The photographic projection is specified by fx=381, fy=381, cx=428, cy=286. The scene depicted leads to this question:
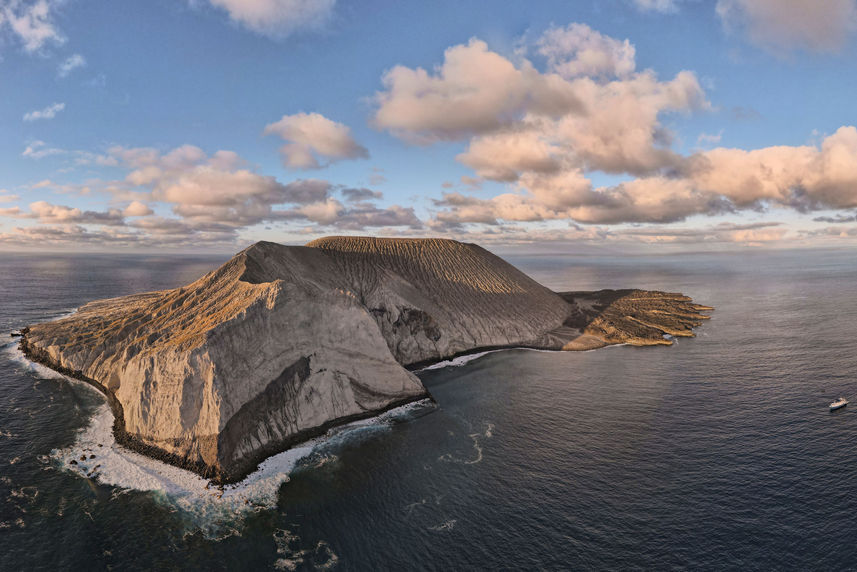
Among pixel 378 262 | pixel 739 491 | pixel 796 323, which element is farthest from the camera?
pixel 796 323

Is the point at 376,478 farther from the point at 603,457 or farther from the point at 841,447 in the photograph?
the point at 841,447

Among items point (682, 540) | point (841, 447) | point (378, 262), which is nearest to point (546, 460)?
point (682, 540)

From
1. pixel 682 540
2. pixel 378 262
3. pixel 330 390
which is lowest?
pixel 682 540

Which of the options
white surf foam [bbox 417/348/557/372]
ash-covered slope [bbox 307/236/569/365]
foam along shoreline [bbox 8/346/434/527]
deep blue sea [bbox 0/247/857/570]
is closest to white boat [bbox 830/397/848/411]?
deep blue sea [bbox 0/247/857/570]

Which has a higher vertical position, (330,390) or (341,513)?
(330,390)

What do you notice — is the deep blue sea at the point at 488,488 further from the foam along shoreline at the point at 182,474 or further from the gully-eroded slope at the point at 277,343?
the gully-eroded slope at the point at 277,343

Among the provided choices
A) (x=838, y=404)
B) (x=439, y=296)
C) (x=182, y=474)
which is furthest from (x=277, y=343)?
(x=838, y=404)

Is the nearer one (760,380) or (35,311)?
(760,380)

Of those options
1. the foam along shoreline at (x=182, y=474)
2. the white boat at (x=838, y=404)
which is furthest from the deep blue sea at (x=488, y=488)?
the white boat at (x=838, y=404)

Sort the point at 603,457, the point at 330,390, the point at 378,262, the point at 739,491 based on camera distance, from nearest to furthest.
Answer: the point at 739,491 → the point at 603,457 → the point at 330,390 → the point at 378,262
